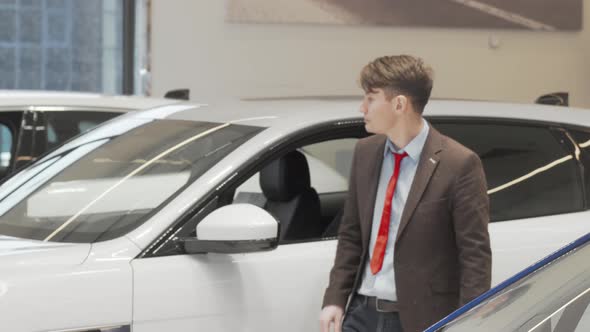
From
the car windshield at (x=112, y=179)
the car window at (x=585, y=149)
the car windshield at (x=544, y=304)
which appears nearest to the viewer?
the car windshield at (x=544, y=304)

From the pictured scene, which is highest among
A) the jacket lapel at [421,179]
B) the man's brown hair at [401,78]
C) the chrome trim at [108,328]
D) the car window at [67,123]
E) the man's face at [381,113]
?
the man's brown hair at [401,78]

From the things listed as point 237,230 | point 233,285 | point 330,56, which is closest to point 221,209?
point 237,230

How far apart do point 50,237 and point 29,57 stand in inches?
248

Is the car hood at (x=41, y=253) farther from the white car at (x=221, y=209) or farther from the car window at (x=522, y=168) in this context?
the car window at (x=522, y=168)

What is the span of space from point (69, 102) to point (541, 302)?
13.7ft

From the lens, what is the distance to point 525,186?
141 inches

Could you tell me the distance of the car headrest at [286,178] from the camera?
3461 mm

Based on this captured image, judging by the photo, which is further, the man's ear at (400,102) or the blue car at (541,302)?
the man's ear at (400,102)

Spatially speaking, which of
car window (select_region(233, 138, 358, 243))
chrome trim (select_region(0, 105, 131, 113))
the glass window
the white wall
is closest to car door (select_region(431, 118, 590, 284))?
car window (select_region(233, 138, 358, 243))

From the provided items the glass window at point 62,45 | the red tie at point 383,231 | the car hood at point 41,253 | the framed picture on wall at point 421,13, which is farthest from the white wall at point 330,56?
the red tie at point 383,231

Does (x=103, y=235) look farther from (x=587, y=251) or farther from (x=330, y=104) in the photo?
(x=587, y=251)

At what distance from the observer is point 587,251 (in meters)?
1.94

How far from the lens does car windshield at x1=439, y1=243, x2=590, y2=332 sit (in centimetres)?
174

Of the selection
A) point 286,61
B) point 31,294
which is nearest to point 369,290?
point 31,294
